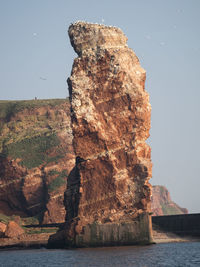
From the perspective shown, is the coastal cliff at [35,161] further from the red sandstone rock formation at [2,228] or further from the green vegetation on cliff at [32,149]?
the red sandstone rock formation at [2,228]

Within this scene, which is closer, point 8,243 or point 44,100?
point 8,243

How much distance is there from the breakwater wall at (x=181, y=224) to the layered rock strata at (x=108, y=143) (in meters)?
18.3

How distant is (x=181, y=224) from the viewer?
242 feet

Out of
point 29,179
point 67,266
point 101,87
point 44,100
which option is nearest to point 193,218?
point 101,87

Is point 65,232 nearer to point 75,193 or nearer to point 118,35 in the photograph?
point 75,193

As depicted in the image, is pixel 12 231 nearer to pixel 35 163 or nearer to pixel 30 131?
pixel 35 163

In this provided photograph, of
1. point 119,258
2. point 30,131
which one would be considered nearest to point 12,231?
point 119,258

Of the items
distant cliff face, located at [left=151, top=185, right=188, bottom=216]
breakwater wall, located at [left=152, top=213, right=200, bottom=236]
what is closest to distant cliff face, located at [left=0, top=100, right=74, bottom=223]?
breakwater wall, located at [left=152, top=213, right=200, bottom=236]

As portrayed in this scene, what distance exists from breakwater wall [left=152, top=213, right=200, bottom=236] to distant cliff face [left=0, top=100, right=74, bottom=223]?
31.1 metres

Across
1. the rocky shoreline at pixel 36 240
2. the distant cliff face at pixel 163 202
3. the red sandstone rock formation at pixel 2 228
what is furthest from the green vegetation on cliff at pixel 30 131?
the distant cliff face at pixel 163 202

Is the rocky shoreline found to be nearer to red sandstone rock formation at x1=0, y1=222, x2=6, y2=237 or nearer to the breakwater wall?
the breakwater wall

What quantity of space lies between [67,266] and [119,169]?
16310 millimetres

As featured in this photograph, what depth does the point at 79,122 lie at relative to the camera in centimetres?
5875

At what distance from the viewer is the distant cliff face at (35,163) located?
10775cm
